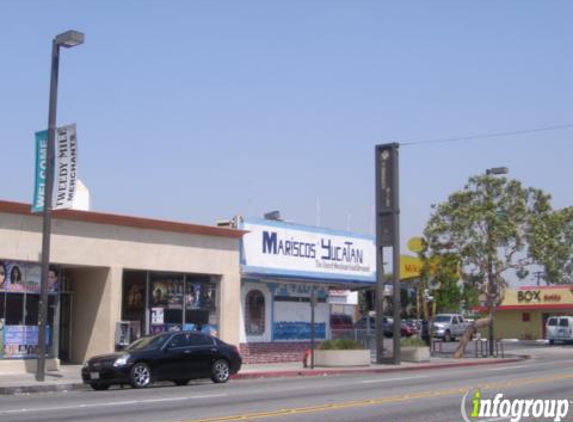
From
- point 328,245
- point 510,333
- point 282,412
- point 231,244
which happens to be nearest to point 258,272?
point 231,244

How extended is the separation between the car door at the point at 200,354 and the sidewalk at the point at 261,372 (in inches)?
108

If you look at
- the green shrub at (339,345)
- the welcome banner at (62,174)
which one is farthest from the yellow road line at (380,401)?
the welcome banner at (62,174)

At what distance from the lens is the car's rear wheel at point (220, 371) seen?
23.8 m

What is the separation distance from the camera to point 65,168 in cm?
2377

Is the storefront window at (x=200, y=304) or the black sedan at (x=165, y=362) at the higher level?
the storefront window at (x=200, y=304)

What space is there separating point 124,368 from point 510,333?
55455mm

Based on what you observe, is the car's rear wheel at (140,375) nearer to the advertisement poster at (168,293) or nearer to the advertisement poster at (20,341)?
the advertisement poster at (20,341)

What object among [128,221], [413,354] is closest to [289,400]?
[128,221]

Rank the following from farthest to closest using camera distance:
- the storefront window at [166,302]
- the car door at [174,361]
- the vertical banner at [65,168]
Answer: the storefront window at [166,302], the vertical banner at [65,168], the car door at [174,361]

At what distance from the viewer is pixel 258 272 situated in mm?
32594

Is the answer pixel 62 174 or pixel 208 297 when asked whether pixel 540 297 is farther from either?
pixel 62 174

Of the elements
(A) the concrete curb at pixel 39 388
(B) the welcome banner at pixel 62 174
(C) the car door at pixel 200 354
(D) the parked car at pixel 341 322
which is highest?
(B) the welcome banner at pixel 62 174

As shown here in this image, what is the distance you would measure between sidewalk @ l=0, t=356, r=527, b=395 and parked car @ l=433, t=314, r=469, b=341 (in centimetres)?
2131

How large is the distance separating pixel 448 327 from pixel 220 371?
133 ft
